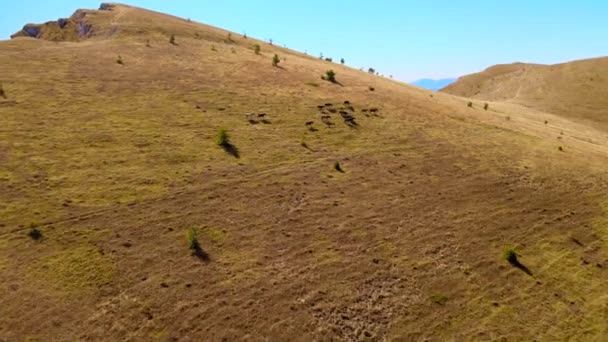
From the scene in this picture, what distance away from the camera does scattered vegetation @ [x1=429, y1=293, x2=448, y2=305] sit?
61.0 ft

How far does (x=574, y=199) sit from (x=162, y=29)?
159ft

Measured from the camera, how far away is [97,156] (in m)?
26.0

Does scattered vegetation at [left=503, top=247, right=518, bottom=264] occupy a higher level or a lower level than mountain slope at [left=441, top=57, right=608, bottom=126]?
lower

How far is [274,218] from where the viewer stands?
22.7 meters

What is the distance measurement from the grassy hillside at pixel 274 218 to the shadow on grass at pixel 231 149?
43 centimetres

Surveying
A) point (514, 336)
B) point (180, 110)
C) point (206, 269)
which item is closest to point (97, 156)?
point (180, 110)

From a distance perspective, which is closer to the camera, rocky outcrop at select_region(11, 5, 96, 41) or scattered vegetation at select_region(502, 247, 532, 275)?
scattered vegetation at select_region(502, 247, 532, 275)

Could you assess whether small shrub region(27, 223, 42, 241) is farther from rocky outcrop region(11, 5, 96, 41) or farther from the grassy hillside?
rocky outcrop region(11, 5, 96, 41)

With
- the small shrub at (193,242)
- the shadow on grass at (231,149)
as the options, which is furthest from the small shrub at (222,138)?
the small shrub at (193,242)

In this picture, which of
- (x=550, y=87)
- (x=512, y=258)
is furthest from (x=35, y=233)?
(x=550, y=87)

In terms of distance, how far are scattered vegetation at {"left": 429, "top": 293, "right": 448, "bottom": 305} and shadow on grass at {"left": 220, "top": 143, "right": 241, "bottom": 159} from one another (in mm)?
14912

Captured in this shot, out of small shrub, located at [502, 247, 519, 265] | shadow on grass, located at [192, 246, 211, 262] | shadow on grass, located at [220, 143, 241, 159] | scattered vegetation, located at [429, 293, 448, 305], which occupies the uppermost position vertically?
shadow on grass, located at [220, 143, 241, 159]

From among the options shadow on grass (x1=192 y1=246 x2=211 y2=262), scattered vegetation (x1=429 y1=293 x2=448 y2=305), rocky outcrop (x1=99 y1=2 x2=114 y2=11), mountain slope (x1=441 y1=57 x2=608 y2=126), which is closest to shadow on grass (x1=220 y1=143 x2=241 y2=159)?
shadow on grass (x1=192 y1=246 x2=211 y2=262)

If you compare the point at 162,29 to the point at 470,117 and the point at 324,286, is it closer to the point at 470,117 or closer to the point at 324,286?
the point at 470,117
